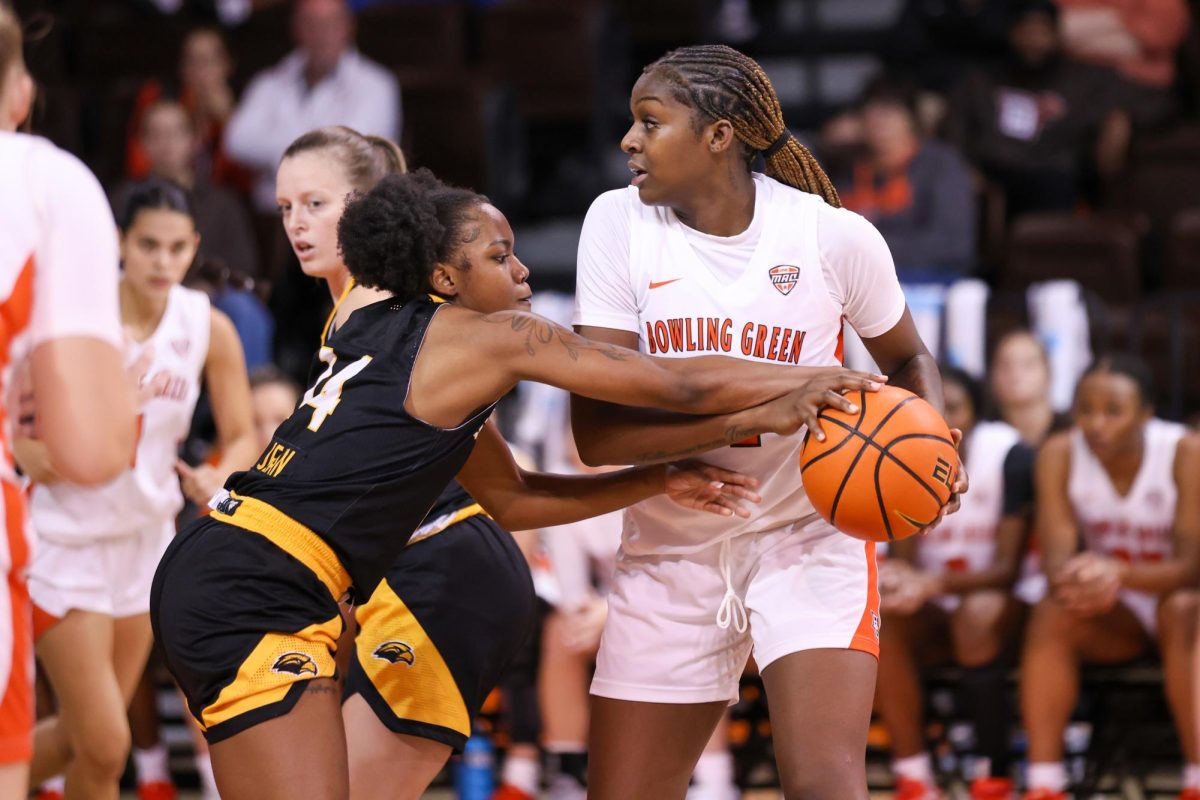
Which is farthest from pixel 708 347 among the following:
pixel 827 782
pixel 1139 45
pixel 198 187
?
pixel 1139 45

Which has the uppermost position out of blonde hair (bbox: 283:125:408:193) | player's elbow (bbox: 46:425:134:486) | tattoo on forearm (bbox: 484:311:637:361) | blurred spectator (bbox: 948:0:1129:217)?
blurred spectator (bbox: 948:0:1129:217)

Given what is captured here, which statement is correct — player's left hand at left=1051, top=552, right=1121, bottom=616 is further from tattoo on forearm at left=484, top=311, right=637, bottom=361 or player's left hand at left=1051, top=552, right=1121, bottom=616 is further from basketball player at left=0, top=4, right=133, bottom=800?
basketball player at left=0, top=4, right=133, bottom=800

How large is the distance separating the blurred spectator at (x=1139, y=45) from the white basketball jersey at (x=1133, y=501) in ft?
9.94

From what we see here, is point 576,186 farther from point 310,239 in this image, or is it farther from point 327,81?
point 310,239

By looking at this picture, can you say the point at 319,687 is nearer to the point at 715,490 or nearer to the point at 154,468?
the point at 715,490

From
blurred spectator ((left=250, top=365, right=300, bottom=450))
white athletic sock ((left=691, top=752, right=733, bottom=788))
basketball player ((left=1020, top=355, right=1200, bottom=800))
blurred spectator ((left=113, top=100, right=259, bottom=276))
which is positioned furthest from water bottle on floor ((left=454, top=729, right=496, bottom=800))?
blurred spectator ((left=113, top=100, right=259, bottom=276))

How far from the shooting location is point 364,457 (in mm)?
3020

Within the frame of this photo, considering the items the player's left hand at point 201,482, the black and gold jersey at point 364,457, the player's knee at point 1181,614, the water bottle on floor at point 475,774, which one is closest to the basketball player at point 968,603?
the player's knee at point 1181,614

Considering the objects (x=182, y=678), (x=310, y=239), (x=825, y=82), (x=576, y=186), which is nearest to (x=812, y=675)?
(x=182, y=678)

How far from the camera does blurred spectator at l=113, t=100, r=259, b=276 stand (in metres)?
7.42

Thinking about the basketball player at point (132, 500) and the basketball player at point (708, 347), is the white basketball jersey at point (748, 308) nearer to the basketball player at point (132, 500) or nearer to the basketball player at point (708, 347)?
the basketball player at point (708, 347)

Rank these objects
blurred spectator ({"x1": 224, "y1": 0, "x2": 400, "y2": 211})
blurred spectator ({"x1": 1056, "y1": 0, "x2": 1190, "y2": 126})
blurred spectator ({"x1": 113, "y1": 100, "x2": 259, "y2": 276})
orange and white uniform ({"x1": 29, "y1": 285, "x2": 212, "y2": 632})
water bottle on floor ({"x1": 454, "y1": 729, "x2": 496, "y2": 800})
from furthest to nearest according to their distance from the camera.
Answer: blurred spectator ({"x1": 1056, "y1": 0, "x2": 1190, "y2": 126})
blurred spectator ({"x1": 224, "y1": 0, "x2": 400, "y2": 211})
blurred spectator ({"x1": 113, "y1": 100, "x2": 259, "y2": 276})
water bottle on floor ({"x1": 454, "y1": 729, "x2": 496, "y2": 800})
orange and white uniform ({"x1": 29, "y1": 285, "x2": 212, "y2": 632})

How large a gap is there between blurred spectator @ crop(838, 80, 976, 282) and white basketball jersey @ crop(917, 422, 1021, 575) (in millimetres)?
1530

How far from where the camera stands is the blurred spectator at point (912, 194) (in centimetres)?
757
